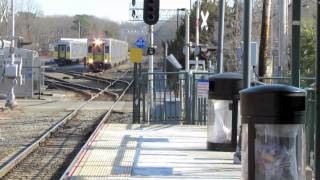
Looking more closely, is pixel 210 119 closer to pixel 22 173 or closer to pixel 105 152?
pixel 105 152

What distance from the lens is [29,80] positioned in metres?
37.2

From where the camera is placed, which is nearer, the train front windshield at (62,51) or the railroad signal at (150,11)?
the railroad signal at (150,11)

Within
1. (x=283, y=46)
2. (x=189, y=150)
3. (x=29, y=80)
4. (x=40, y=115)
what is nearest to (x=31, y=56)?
(x=29, y=80)

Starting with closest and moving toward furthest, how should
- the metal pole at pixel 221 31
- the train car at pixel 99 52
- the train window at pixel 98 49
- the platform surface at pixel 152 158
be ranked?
the platform surface at pixel 152 158, the metal pole at pixel 221 31, the train car at pixel 99 52, the train window at pixel 98 49

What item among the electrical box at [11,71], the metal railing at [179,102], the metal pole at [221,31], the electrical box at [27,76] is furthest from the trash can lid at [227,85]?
the electrical box at [27,76]

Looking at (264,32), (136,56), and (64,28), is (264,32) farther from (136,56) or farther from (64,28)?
(64,28)

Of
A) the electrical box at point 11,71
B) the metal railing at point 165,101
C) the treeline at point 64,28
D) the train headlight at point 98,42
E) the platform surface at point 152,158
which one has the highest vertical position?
the treeline at point 64,28

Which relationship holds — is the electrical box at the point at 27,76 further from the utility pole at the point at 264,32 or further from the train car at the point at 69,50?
the train car at the point at 69,50

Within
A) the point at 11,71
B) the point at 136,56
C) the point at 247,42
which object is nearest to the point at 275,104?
the point at 247,42

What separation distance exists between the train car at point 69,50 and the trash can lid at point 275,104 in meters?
78.4

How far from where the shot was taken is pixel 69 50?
87.9 meters

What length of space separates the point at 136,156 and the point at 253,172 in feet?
18.2

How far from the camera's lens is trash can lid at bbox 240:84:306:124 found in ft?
22.9

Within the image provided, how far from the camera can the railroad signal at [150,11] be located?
57.3 ft
